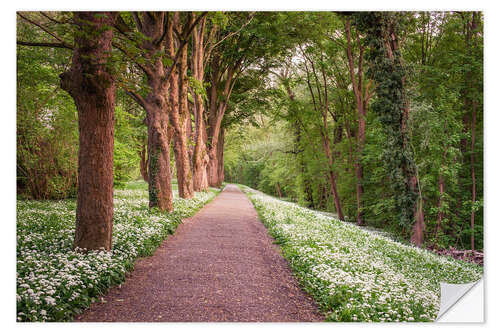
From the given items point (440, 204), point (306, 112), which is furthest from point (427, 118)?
point (306, 112)

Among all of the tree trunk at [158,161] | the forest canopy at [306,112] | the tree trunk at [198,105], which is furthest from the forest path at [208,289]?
the tree trunk at [198,105]

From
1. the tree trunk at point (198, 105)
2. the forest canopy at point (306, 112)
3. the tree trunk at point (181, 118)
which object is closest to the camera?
the forest canopy at point (306, 112)

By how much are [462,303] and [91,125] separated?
660 centimetres

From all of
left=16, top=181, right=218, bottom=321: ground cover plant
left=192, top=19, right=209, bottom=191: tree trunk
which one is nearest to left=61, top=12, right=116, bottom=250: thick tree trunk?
left=16, top=181, right=218, bottom=321: ground cover plant

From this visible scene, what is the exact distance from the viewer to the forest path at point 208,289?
3840 millimetres

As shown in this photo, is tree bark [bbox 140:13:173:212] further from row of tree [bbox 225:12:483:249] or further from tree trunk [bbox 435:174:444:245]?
tree trunk [bbox 435:174:444:245]

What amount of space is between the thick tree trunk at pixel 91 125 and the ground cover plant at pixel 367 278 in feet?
12.1

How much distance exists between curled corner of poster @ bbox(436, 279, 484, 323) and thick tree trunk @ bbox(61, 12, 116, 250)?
17.7ft

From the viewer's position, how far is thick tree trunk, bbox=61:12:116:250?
512 cm

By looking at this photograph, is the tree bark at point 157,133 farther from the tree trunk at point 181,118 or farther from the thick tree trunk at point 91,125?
the thick tree trunk at point 91,125

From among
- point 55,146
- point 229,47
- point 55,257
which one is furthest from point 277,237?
point 229,47

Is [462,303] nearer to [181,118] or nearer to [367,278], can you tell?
[367,278]

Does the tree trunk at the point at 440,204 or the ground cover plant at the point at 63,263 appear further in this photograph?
the tree trunk at the point at 440,204
